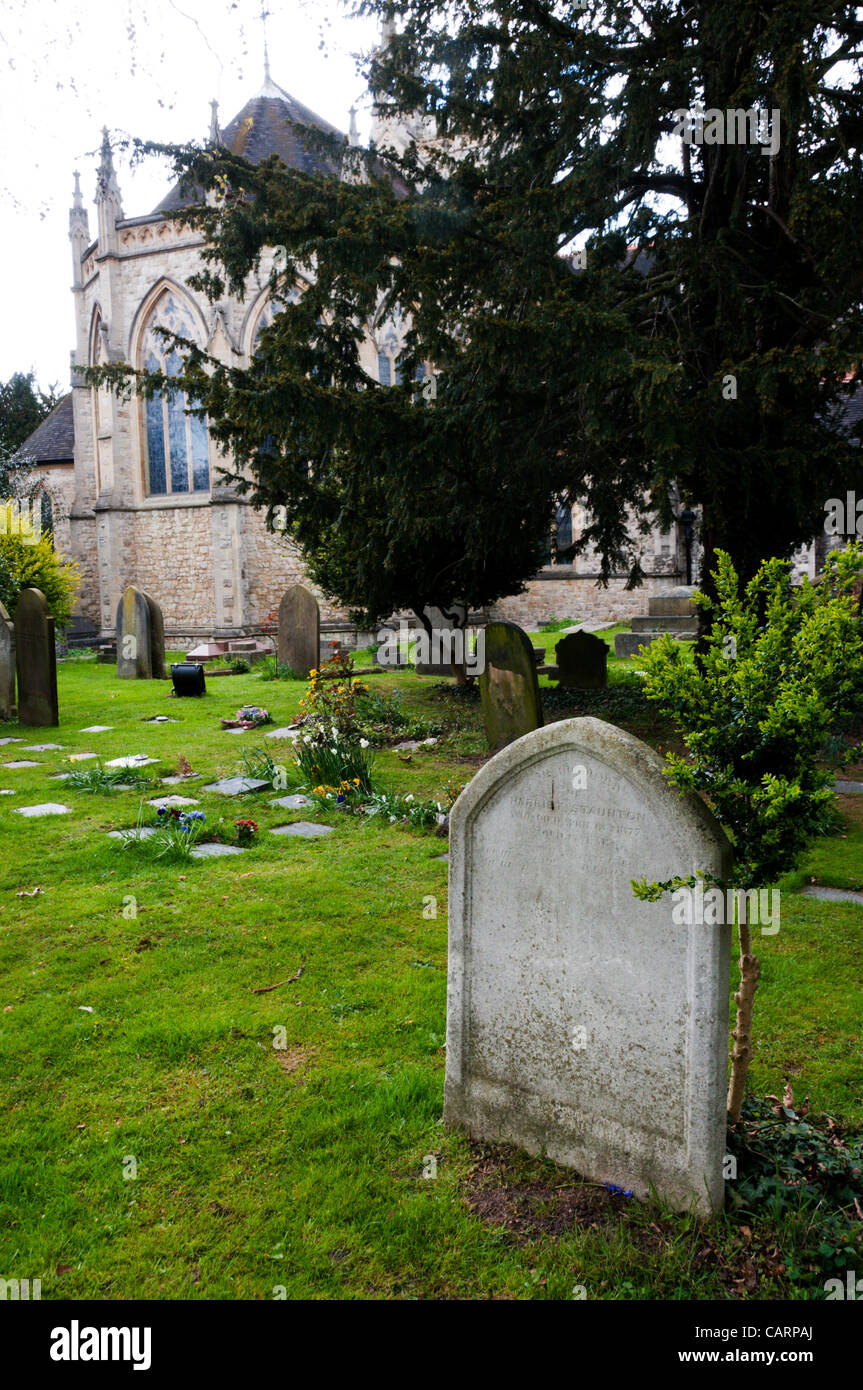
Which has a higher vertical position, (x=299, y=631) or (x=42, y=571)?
(x=42, y=571)

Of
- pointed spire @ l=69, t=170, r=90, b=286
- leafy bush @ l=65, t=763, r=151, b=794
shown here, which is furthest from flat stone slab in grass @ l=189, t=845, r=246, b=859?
pointed spire @ l=69, t=170, r=90, b=286

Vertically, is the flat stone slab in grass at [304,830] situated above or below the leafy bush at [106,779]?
below

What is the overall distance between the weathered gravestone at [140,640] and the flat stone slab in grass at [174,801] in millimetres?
9267

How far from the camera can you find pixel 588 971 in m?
2.49

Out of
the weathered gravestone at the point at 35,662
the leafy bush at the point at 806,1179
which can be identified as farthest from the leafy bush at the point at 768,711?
the weathered gravestone at the point at 35,662

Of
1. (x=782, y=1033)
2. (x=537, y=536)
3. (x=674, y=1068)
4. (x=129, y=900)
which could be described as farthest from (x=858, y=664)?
(x=537, y=536)

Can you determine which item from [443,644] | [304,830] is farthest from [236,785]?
[443,644]

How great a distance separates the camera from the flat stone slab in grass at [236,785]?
7370 mm

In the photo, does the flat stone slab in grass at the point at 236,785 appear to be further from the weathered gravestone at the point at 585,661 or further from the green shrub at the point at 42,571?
the green shrub at the point at 42,571

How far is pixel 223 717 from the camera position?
11320mm

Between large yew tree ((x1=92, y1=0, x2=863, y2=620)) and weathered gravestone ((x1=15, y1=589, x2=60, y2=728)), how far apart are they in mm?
3135

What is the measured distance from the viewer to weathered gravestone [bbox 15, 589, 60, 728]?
1036 cm

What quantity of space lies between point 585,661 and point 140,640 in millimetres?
8361

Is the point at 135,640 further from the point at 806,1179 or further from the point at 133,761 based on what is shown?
the point at 806,1179
